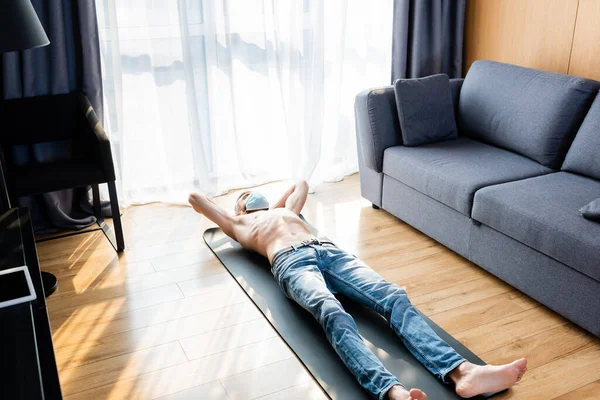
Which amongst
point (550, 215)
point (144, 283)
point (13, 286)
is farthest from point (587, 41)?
point (13, 286)

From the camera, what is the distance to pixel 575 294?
99.2 inches

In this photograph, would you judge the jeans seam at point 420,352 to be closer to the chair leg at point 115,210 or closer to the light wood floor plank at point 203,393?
the light wood floor plank at point 203,393

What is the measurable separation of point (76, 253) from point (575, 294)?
8.09 ft

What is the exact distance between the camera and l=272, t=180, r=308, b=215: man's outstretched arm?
3263mm

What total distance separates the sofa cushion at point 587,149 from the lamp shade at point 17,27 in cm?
259

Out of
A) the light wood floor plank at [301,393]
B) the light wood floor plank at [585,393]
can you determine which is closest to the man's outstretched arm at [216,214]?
the light wood floor plank at [301,393]

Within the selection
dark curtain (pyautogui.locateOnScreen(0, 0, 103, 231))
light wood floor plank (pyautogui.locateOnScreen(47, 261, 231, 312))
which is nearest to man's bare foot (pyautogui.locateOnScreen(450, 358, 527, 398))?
light wood floor plank (pyautogui.locateOnScreen(47, 261, 231, 312))

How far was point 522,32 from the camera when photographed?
393cm

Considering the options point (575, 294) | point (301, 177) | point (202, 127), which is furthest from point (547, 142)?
point (202, 127)

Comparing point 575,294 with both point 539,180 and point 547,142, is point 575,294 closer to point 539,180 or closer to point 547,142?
point 539,180

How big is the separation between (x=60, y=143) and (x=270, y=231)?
143 centimetres

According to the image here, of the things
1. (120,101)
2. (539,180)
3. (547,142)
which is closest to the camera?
(539,180)

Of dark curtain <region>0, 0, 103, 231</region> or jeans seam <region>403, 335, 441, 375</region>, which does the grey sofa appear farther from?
dark curtain <region>0, 0, 103, 231</region>

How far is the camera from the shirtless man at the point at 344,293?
2139 mm
